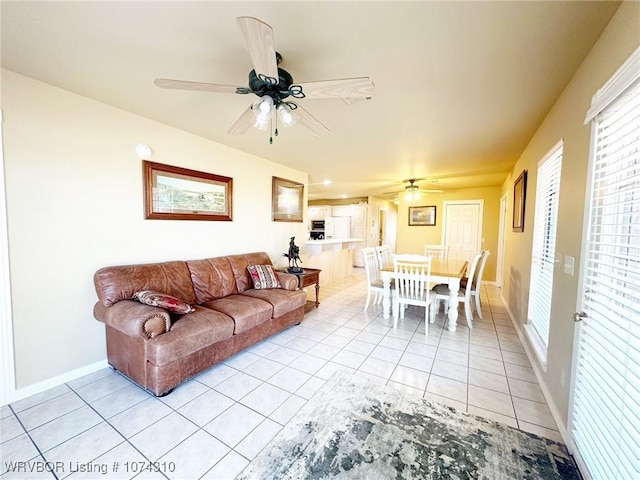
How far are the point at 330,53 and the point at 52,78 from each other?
2.13 m

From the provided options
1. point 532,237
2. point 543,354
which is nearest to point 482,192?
point 532,237

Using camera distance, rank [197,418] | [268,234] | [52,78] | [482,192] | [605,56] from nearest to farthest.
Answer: [605,56]
[197,418]
[52,78]
[268,234]
[482,192]

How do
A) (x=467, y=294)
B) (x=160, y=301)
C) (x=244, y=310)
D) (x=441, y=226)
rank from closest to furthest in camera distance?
(x=160, y=301) → (x=244, y=310) → (x=467, y=294) → (x=441, y=226)

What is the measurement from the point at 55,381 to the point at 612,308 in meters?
3.74

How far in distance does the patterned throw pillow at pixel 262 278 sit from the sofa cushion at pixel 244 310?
415 mm

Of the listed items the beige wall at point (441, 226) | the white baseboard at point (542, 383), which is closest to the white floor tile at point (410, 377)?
the white baseboard at point (542, 383)

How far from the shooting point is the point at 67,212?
7.04ft

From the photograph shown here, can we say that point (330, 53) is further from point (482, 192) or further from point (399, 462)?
point (482, 192)

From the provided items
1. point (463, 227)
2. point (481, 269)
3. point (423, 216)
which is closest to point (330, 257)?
point (423, 216)

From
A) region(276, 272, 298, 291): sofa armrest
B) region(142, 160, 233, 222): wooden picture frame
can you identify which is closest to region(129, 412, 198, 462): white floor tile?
region(276, 272, 298, 291): sofa armrest

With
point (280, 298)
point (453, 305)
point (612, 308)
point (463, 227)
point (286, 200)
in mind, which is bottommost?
point (453, 305)

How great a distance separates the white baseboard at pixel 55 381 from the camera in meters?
1.93

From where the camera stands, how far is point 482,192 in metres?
6.15

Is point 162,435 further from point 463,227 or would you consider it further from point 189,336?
point 463,227
